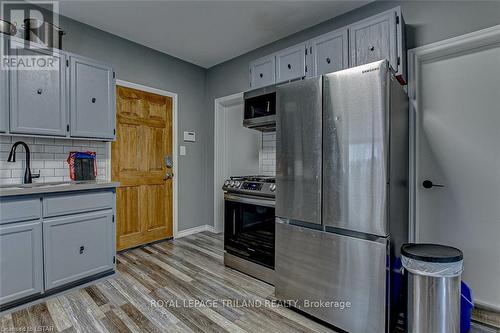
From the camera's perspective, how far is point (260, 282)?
2.52m

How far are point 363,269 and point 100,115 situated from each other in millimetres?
2859

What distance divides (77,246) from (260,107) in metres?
2.25

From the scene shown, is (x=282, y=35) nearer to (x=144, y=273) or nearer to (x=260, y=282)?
(x=260, y=282)

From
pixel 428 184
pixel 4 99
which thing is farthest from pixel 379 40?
pixel 4 99

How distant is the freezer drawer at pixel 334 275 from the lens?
162cm

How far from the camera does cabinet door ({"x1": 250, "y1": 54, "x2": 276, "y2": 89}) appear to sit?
117 inches

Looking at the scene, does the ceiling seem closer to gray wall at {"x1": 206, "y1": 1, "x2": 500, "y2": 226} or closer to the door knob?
gray wall at {"x1": 206, "y1": 1, "x2": 500, "y2": 226}

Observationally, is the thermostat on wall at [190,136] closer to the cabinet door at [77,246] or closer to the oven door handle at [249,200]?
the oven door handle at [249,200]

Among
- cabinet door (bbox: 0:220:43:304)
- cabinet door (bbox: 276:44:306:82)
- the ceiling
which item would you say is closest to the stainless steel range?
cabinet door (bbox: 276:44:306:82)

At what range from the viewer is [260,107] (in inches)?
111

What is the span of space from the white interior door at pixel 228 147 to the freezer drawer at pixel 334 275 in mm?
2088

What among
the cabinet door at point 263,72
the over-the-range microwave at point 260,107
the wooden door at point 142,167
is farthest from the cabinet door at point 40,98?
the cabinet door at point 263,72

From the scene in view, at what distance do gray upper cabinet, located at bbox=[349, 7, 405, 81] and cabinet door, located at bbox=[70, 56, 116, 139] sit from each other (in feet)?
8.30

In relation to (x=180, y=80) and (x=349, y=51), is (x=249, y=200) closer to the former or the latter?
(x=349, y=51)
